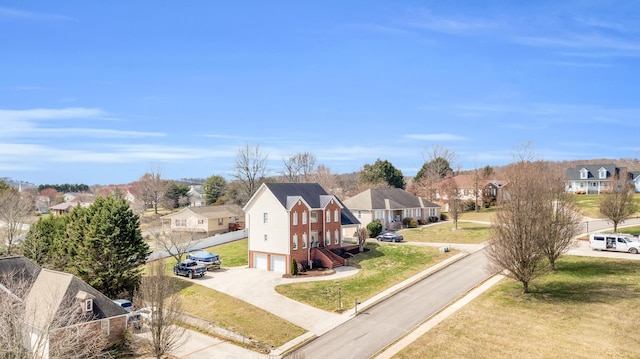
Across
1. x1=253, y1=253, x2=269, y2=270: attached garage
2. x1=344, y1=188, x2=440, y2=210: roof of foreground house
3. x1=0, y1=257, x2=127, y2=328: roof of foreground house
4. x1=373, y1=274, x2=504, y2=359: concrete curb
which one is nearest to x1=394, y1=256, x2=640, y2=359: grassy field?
x1=373, y1=274, x2=504, y2=359: concrete curb

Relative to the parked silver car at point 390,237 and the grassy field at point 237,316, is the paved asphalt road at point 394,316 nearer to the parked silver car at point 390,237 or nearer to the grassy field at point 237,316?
the grassy field at point 237,316

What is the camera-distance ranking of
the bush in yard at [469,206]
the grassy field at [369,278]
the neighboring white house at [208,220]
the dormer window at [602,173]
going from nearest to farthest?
the grassy field at [369,278] → the neighboring white house at [208,220] → the bush in yard at [469,206] → the dormer window at [602,173]

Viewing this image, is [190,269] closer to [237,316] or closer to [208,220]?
[237,316]

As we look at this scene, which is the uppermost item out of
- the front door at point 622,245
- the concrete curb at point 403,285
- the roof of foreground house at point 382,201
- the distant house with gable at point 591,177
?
the distant house with gable at point 591,177

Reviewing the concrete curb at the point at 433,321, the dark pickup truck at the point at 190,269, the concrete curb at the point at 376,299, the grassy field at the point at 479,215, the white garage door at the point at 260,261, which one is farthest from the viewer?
the grassy field at the point at 479,215

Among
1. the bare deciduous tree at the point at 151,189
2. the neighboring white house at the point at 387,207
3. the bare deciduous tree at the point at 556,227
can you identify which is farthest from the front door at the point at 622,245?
the bare deciduous tree at the point at 151,189

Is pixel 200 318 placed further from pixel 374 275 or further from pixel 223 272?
pixel 374 275

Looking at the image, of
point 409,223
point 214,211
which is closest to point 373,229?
point 409,223

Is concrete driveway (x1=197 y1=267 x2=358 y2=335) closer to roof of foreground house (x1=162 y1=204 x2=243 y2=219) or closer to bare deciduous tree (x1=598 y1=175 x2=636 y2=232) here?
roof of foreground house (x1=162 y1=204 x2=243 y2=219)
